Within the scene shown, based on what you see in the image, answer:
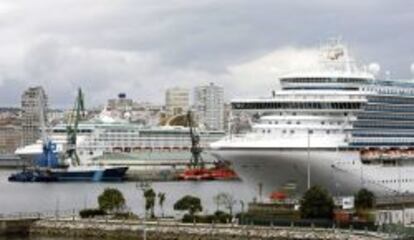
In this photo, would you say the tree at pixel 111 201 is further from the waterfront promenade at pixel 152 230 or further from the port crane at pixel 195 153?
the port crane at pixel 195 153

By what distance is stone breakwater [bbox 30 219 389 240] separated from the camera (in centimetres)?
5412

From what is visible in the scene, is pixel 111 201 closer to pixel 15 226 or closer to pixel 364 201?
pixel 15 226

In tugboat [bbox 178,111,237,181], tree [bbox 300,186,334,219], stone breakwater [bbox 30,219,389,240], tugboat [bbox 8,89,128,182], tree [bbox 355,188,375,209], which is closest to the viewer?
stone breakwater [bbox 30,219,389,240]

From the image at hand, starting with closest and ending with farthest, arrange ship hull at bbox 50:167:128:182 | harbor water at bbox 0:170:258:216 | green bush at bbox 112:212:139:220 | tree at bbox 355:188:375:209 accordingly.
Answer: tree at bbox 355:188:375:209 < green bush at bbox 112:212:139:220 < harbor water at bbox 0:170:258:216 < ship hull at bbox 50:167:128:182

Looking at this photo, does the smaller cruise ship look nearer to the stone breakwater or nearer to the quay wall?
the quay wall

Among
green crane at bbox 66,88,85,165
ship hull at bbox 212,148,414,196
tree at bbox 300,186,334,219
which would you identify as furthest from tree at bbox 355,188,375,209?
green crane at bbox 66,88,85,165

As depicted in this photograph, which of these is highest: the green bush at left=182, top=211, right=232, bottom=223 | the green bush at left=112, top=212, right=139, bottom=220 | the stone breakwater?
the green bush at left=112, top=212, right=139, bottom=220

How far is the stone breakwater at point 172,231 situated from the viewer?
54125 millimetres

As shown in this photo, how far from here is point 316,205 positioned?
5884 cm

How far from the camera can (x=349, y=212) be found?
60.4 metres

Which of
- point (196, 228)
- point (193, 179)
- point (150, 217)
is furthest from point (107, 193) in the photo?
point (193, 179)

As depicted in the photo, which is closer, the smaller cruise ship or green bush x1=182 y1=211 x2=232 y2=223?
green bush x1=182 y1=211 x2=232 y2=223

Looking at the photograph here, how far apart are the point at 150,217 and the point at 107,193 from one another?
3.08 metres

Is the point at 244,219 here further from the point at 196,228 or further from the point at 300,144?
the point at 300,144
